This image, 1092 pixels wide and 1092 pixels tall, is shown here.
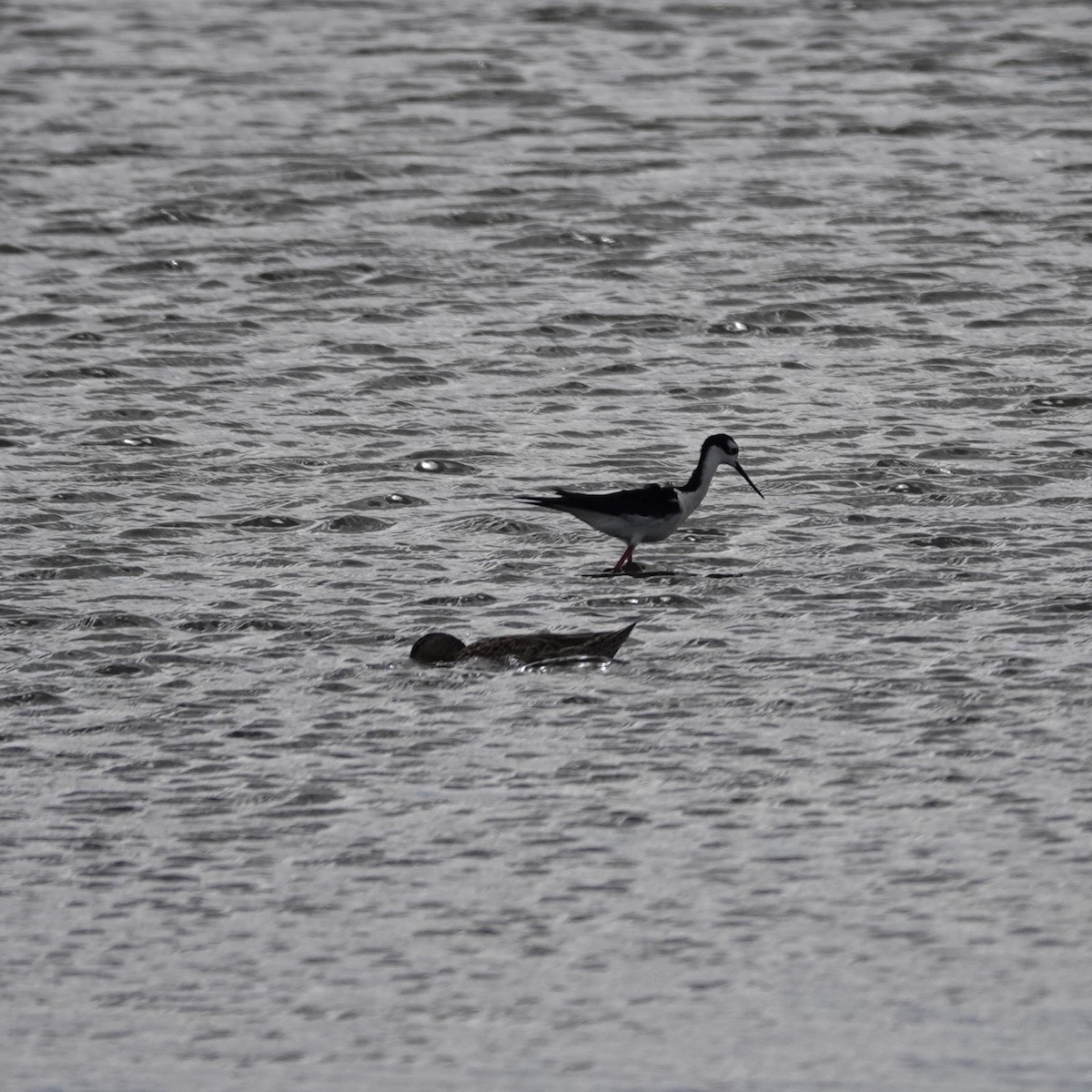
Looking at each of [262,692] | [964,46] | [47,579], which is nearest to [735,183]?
[964,46]

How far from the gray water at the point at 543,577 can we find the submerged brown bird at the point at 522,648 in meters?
0.14

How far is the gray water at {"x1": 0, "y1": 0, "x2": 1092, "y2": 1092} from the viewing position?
8594 mm

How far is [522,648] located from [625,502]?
6.63 ft

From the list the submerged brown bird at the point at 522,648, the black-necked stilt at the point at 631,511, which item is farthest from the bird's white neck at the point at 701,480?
the submerged brown bird at the point at 522,648

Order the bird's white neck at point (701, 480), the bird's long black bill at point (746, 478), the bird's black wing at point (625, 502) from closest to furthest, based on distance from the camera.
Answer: the bird's black wing at point (625, 502) < the bird's white neck at point (701, 480) < the bird's long black bill at point (746, 478)

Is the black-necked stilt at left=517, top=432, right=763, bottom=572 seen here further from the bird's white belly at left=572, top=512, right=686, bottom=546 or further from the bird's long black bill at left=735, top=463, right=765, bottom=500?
the bird's long black bill at left=735, top=463, right=765, bottom=500

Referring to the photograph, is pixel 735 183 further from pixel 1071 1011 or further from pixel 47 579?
pixel 1071 1011

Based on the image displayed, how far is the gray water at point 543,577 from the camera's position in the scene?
338 inches

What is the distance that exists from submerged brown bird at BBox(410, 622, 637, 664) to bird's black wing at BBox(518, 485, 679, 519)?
1.83 meters

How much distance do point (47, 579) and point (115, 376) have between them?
15.5ft

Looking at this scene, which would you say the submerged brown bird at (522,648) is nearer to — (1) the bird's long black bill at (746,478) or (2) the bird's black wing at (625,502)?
(2) the bird's black wing at (625,502)

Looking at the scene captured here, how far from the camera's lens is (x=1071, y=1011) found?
8.27 metres

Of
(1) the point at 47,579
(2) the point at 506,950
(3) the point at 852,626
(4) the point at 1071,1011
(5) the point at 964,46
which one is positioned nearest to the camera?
(4) the point at 1071,1011

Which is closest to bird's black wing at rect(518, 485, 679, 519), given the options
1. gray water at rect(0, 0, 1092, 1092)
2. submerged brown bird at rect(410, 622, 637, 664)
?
gray water at rect(0, 0, 1092, 1092)
